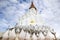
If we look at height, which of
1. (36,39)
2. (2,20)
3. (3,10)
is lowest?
(36,39)

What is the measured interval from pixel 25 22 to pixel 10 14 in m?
0.37

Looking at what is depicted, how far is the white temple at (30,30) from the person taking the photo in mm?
2520

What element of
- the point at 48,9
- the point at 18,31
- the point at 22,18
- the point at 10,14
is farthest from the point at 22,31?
the point at 48,9

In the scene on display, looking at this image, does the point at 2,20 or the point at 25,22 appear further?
the point at 25,22

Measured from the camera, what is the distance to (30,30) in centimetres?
261

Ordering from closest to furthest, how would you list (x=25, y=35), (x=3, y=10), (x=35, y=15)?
(x=3, y=10) < (x=25, y=35) < (x=35, y=15)

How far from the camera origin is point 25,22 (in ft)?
8.65

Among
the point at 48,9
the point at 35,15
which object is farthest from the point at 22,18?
the point at 48,9

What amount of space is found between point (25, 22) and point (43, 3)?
20.9 inches

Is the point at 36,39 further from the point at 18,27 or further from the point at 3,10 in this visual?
the point at 3,10

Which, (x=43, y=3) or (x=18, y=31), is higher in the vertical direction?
(x=43, y=3)

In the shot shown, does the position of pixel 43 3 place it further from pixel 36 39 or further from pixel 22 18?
pixel 36 39

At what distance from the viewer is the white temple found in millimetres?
2520

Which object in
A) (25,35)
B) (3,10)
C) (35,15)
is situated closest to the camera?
(3,10)
